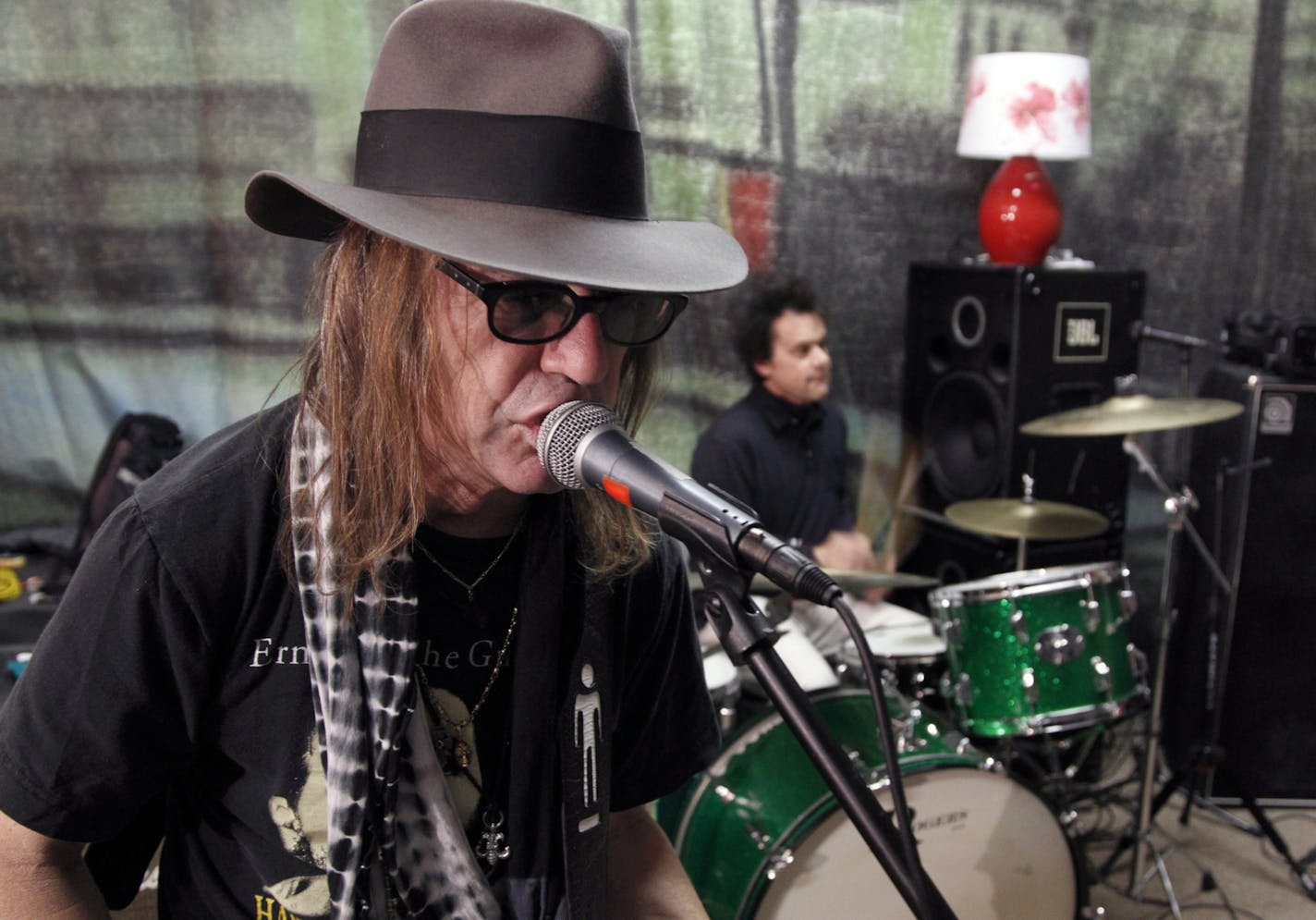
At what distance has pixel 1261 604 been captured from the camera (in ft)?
11.8

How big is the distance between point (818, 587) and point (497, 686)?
0.58 metres

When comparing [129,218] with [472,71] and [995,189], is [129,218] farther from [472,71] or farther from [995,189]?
[995,189]

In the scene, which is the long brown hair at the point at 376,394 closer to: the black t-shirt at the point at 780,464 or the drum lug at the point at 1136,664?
the black t-shirt at the point at 780,464

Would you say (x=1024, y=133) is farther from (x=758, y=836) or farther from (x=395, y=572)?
(x=395, y=572)

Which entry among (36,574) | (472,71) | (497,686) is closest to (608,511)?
(497,686)

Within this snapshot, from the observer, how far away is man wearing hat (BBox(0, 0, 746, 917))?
1047 mm

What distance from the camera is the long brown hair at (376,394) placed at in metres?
1.13

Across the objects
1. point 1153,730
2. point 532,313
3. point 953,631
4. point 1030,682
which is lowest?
point 1153,730

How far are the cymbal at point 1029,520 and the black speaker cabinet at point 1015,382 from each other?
1.34ft

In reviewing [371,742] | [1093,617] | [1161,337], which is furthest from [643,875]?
[1161,337]

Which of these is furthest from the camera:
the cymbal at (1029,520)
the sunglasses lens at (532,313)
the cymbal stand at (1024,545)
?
the cymbal stand at (1024,545)

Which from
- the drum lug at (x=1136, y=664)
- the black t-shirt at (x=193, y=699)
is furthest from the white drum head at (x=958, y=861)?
the black t-shirt at (x=193, y=699)

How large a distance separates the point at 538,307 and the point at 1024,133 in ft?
9.21

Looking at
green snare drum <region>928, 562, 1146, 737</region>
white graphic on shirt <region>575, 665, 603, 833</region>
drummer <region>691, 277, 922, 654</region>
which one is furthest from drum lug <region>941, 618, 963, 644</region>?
white graphic on shirt <region>575, 665, 603, 833</region>
